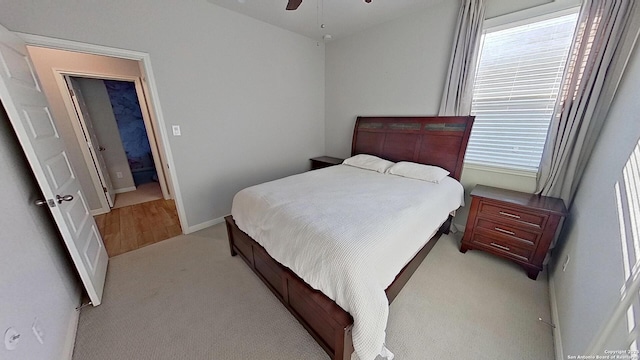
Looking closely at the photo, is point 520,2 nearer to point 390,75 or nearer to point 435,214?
point 390,75

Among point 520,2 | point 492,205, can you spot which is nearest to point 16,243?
point 492,205

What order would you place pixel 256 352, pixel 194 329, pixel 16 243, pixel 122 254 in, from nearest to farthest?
pixel 16 243
pixel 256 352
pixel 194 329
pixel 122 254

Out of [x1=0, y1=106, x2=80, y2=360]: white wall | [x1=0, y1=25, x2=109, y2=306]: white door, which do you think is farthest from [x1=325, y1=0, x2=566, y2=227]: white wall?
[x1=0, y1=106, x2=80, y2=360]: white wall

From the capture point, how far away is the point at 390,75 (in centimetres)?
300

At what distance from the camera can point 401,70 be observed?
2.88 meters

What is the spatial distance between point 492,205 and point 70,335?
3.50 meters

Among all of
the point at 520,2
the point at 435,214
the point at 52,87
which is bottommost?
the point at 435,214

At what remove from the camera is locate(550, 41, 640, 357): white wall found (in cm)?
97

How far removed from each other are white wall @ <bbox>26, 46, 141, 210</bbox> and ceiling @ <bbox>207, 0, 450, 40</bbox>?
1.97m

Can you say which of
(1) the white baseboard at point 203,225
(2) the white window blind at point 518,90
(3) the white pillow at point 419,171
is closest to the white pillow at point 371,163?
(3) the white pillow at point 419,171

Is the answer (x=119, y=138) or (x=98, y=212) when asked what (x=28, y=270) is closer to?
(x=98, y=212)

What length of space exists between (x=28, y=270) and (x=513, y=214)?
11.6ft

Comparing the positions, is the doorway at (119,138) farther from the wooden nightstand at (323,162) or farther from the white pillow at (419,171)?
the white pillow at (419,171)

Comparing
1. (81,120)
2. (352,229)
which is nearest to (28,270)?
(352,229)
